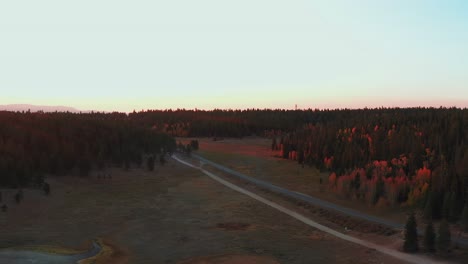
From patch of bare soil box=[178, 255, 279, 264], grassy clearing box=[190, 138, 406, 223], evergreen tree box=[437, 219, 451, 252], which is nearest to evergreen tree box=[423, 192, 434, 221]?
grassy clearing box=[190, 138, 406, 223]

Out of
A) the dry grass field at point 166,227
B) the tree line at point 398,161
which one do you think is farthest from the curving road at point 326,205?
the dry grass field at point 166,227

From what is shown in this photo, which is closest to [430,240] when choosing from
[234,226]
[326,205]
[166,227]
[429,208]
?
[429,208]

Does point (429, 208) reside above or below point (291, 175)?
above

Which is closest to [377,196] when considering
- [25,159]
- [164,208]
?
[164,208]

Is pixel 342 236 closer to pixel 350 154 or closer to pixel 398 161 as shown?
pixel 398 161

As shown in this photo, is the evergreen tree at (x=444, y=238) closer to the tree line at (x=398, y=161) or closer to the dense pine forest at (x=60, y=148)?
the tree line at (x=398, y=161)

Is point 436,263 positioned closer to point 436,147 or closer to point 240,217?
point 240,217

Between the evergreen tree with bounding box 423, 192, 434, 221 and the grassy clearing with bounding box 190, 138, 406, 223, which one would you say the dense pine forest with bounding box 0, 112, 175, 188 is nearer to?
the grassy clearing with bounding box 190, 138, 406, 223
